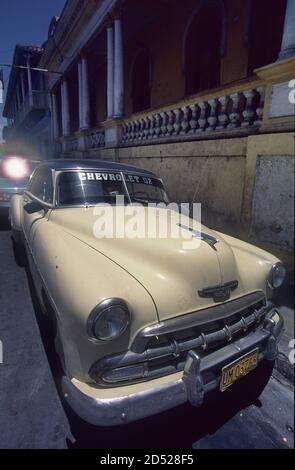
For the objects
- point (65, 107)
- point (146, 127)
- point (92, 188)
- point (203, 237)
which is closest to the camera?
point (203, 237)

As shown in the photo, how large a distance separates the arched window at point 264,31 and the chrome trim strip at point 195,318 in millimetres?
5694

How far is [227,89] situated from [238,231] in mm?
2321

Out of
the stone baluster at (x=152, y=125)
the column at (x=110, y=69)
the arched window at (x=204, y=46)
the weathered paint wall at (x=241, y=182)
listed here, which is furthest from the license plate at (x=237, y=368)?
the column at (x=110, y=69)

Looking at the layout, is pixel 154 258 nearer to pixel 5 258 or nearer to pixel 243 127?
pixel 243 127

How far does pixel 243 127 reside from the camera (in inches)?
175

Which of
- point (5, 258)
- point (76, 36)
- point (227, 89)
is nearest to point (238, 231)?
point (227, 89)

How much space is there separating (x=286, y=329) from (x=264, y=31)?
6059 mm

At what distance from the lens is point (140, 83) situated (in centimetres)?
1038

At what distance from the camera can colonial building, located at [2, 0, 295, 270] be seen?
3871 millimetres

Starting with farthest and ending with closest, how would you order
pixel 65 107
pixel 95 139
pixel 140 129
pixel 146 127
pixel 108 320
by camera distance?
pixel 65 107 < pixel 95 139 < pixel 140 129 < pixel 146 127 < pixel 108 320

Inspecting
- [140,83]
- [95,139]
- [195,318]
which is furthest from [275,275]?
[140,83]

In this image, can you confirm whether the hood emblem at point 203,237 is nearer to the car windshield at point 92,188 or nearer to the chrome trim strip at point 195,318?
the chrome trim strip at point 195,318

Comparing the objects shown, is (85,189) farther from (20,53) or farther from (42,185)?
(20,53)

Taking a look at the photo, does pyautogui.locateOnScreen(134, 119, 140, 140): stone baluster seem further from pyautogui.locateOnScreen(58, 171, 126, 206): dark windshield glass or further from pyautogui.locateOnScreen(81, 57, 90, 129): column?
pyautogui.locateOnScreen(58, 171, 126, 206): dark windshield glass
